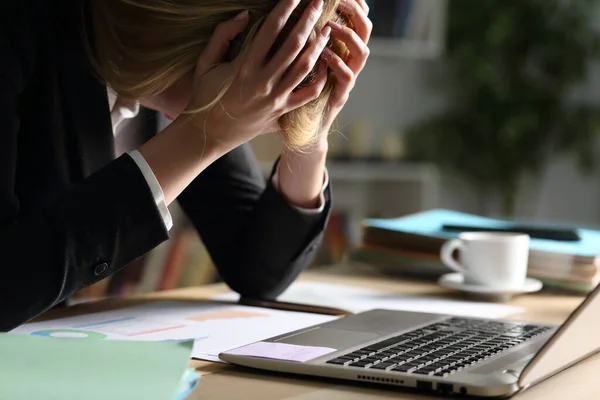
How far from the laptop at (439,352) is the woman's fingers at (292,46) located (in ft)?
0.81

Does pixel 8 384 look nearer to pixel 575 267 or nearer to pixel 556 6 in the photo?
pixel 575 267

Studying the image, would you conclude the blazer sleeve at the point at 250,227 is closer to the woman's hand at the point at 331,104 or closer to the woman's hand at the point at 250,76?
the woman's hand at the point at 331,104

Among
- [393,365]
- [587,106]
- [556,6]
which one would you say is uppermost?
[556,6]

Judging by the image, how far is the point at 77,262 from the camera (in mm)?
753

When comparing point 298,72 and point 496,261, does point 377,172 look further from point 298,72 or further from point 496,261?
point 298,72

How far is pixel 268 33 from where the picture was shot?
0.81 meters

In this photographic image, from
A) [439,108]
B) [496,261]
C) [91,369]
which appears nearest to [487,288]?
[496,261]

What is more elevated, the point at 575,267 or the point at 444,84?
the point at 444,84

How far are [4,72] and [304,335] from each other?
0.40 m

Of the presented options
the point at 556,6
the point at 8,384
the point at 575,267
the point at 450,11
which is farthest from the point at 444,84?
the point at 8,384

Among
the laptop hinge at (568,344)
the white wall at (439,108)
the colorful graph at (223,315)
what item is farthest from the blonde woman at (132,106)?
the white wall at (439,108)

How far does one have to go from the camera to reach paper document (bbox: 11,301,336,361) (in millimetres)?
835

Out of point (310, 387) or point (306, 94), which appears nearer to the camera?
point (310, 387)

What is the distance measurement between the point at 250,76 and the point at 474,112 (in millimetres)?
2682
